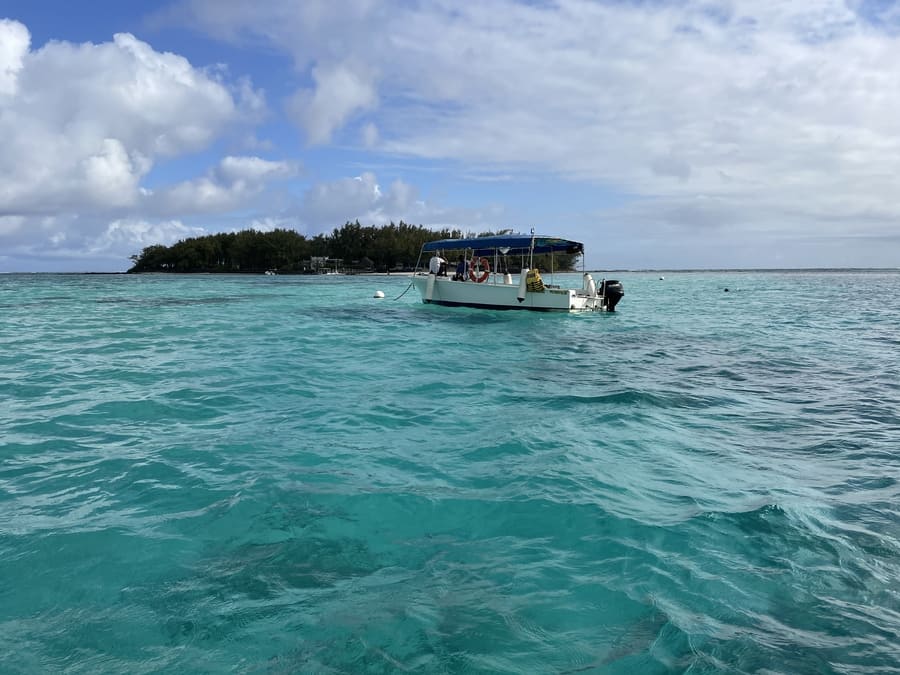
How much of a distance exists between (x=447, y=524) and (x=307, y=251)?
5269 inches

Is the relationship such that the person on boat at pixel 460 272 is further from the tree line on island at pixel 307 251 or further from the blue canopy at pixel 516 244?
the tree line on island at pixel 307 251

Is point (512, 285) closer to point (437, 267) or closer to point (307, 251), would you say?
point (437, 267)

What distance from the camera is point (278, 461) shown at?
7055 mm

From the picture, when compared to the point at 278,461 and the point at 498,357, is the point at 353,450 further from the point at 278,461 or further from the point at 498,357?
the point at 498,357

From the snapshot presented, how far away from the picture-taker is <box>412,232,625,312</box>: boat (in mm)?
28750

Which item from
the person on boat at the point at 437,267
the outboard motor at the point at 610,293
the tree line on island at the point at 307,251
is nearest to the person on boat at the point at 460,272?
the person on boat at the point at 437,267

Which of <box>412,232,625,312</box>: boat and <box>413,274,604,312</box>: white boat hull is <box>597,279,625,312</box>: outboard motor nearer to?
<box>412,232,625,312</box>: boat

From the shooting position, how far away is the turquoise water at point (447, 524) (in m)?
3.67

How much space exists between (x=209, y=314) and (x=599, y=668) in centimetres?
2888

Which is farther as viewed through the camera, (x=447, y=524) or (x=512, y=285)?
(x=512, y=285)

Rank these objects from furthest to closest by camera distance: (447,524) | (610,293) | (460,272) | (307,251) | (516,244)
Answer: (307,251) → (460,272) → (610,293) → (516,244) → (447,524)

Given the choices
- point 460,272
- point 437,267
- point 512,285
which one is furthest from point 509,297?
point 437,267

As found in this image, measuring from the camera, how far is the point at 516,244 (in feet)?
94.1

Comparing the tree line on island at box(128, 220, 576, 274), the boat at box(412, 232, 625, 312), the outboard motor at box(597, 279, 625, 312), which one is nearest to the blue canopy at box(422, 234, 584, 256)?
the boat at box(412, 232, 625, 312)
